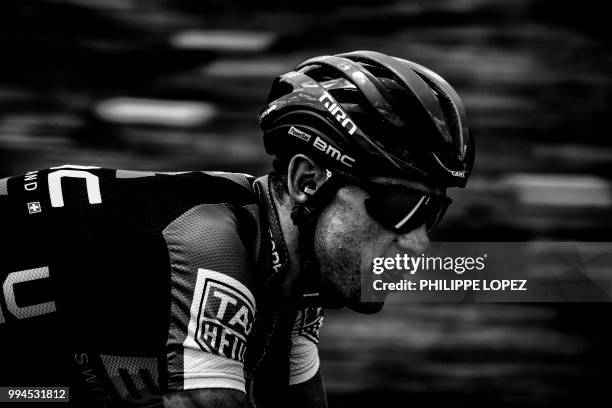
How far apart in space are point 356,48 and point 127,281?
1.77 m

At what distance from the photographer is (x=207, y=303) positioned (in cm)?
171

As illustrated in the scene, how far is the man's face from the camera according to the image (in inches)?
79.0

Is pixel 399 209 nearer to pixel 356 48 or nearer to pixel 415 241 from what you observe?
pixel 415 241

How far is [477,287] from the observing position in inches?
109

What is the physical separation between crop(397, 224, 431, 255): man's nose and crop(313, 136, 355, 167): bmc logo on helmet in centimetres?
21

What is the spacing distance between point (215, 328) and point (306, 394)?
2.32ft

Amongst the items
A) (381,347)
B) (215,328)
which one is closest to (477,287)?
(381,347)

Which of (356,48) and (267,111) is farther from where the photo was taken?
(356,48)

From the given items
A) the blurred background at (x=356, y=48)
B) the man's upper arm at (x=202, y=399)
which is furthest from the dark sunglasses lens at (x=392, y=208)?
the blurred background at (x=356, y=48)

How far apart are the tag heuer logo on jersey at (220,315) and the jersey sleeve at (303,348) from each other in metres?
0.57

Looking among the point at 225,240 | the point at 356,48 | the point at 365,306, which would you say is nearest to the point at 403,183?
the point at 365,306

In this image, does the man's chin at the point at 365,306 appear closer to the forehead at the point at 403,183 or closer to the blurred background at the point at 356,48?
the forehead at the point at 403,183

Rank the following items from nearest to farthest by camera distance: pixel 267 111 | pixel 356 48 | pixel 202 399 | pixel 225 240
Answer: pixel 202 399 → pixel 225 240 → pixel 267 111 → pixel 356 48

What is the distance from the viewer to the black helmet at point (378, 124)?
6.48 ft
